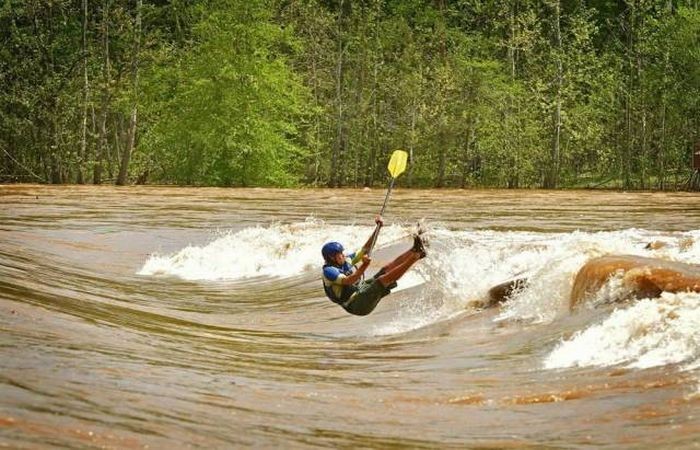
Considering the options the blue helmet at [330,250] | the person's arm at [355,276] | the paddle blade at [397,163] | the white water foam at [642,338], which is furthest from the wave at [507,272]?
the paddle blade at [397,163]

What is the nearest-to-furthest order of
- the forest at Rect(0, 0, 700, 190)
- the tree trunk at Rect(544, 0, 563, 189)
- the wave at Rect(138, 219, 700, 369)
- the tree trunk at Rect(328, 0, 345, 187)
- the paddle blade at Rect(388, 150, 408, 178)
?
the wave at Rect(138, 219, 700, 369) → the paddle blade at Rect(388, 150, 408, 178) → the forest at Rect(0, 0, 700, 190) → the tree trunk at Rect(544, 0, 563, 189) → the tree trunk at Rect(328, 0, 345, 187)

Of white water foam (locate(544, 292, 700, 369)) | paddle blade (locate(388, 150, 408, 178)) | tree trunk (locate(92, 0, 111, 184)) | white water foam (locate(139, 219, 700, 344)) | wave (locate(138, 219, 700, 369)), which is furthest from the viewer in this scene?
tree trunk (locate(92, 0, 111, 184))

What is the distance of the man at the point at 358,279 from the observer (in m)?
11.2

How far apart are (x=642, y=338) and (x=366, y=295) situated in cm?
366

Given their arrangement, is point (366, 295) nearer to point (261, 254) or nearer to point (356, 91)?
point (261, 254)

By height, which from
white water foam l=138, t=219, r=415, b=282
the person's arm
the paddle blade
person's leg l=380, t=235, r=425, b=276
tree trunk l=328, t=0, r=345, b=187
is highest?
tree trunk l=328, t=0, r=345, b=187

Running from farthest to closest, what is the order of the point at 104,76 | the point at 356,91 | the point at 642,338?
the point at 356,91 < the point at 104,76 < the point at 642,338

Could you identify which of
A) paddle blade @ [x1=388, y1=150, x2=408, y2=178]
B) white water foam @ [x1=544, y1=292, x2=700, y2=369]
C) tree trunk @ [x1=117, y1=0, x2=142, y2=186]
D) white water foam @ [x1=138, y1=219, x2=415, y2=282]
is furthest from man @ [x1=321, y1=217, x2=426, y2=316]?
tree trunk @ [x1=117, y1=0, x2=142, y2=186]

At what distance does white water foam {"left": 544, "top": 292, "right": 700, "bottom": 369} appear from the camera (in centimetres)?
765

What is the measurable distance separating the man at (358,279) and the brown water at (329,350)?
40 centimetres

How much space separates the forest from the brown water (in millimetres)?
21566

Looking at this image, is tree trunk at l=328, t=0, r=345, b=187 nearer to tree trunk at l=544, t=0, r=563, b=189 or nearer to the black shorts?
tree trunk at l=544, t=0, r=563, b=189

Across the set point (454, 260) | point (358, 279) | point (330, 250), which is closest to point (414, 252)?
point (358, 279)

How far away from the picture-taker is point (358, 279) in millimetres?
11211
